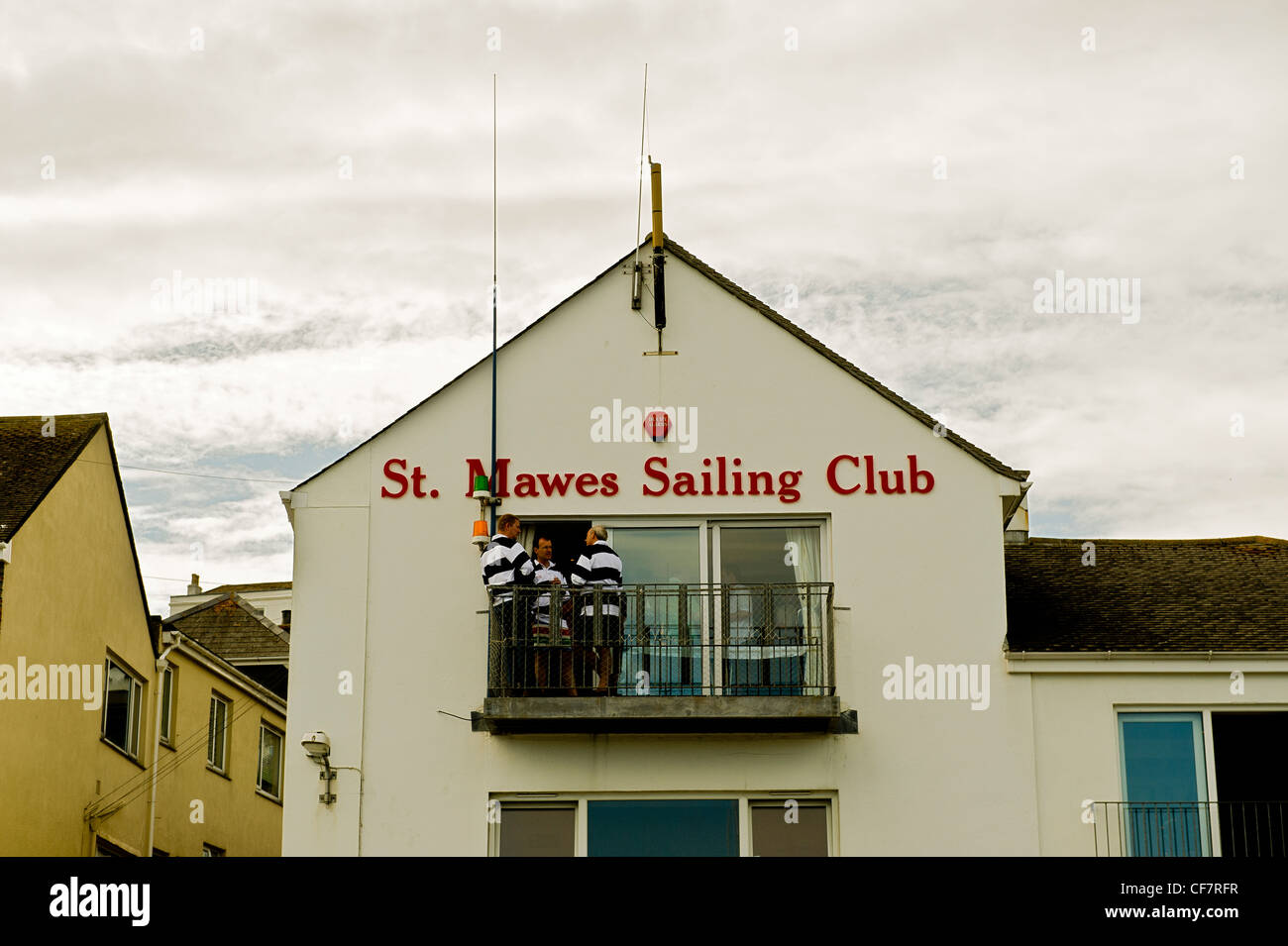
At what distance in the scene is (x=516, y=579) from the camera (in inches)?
691

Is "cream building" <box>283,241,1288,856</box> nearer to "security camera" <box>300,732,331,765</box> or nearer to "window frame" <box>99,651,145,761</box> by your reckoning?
"security camera" <box>300,732,331,765</box>

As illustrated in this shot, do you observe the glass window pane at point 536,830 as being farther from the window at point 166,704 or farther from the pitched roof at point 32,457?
the window at point 166,704

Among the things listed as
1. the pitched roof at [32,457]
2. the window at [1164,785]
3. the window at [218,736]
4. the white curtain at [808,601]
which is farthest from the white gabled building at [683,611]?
the window at [218,736]

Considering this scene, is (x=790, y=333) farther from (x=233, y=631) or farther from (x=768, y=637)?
(x=233, y=631)

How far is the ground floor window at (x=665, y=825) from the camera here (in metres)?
17.3

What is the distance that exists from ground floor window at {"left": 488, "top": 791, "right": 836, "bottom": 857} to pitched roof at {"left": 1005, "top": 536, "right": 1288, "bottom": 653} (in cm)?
264

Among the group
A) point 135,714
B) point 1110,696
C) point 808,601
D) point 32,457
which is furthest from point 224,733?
point 1110,696

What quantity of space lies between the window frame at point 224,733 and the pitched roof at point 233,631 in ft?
15.0

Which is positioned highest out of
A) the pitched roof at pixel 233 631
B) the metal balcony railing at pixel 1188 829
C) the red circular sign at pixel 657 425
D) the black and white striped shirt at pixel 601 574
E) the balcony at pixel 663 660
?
the pitched roof at pixel 233 631

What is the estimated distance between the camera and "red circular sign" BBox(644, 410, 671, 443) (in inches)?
732

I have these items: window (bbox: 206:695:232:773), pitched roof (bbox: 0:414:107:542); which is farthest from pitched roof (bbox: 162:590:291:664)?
pitched roof (bbox: 0:414:107:542)

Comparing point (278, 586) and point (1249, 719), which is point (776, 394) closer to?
point (1249, 719)

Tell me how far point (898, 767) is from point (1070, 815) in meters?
1.61

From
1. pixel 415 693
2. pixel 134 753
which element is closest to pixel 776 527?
pixel 415 693
